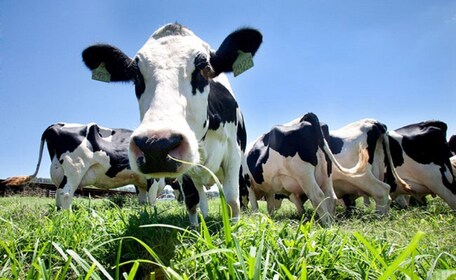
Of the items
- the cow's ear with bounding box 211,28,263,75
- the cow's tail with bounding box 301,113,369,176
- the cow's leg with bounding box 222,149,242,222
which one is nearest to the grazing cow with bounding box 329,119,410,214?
the cow's tail with bounding box 301,113,369,176

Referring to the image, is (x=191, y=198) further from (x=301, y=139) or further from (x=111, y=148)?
(x=111, y=148)

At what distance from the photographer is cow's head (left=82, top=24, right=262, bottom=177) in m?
2.13

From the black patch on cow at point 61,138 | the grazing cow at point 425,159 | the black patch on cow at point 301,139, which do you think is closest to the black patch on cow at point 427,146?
the grazing cow at point 425,159

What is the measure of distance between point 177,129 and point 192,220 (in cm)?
209

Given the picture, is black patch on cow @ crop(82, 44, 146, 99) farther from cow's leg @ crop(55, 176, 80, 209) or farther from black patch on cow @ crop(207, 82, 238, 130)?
cow's leg @ crop(55, 176, 80, 209)

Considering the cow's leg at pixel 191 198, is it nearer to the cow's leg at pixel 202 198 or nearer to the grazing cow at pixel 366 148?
the cow's leg at pixel 202 198

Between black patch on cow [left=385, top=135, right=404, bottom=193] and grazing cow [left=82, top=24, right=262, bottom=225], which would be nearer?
grazing cow [left=82, top=24, right=262, bottom=225]

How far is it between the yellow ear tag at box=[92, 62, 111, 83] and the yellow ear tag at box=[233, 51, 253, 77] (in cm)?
171

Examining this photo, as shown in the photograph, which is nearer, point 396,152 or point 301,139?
point 301,139

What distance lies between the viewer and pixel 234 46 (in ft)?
12.4

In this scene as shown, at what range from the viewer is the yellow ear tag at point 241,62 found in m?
3.88

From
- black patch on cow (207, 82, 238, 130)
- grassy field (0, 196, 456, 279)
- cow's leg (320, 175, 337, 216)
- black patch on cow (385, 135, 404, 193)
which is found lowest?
cow's leg (320, 175, 337, 216)

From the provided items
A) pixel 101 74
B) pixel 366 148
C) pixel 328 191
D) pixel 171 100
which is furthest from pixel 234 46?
pixel 366 148

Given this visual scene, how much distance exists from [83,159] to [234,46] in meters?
6.45
